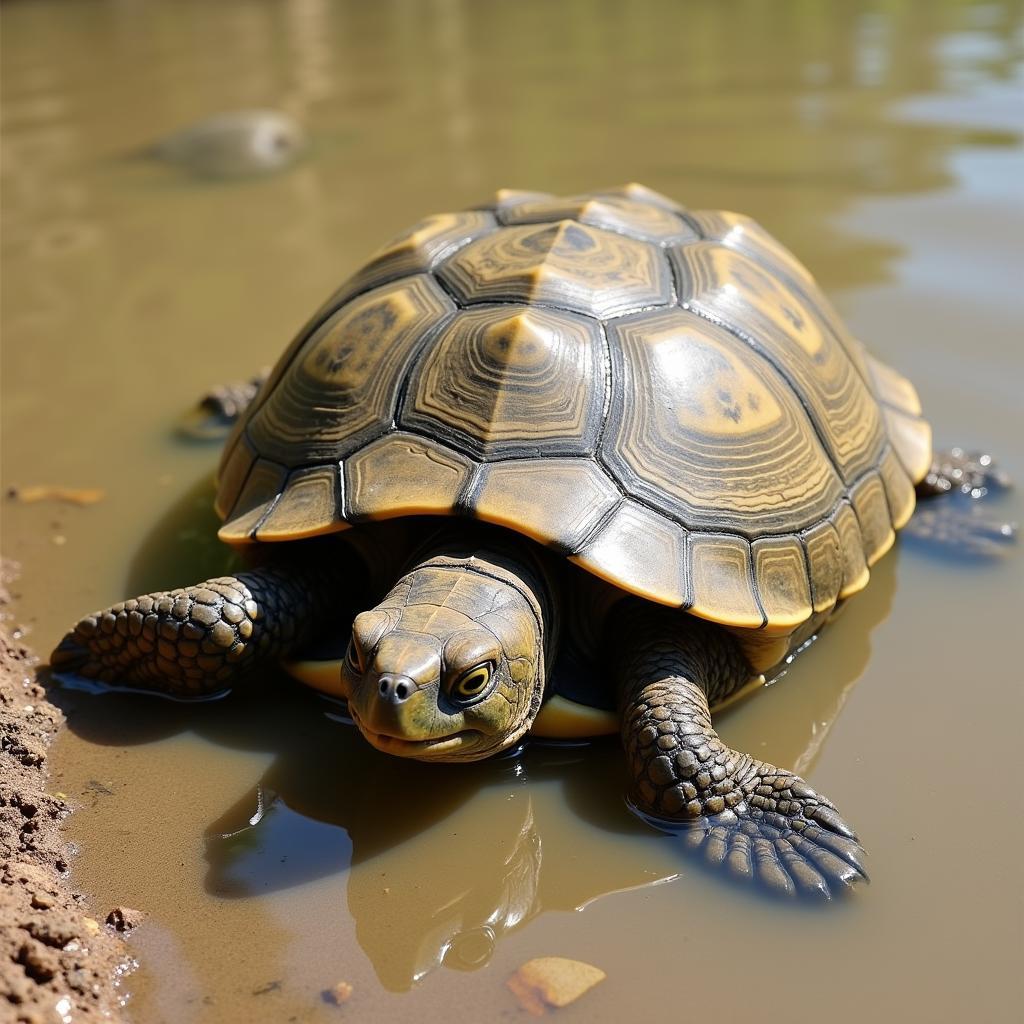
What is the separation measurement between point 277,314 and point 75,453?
167cm

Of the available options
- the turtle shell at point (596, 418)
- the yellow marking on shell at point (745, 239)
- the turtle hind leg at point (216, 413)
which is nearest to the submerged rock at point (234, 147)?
the turtle hind leg at point (216, 413)

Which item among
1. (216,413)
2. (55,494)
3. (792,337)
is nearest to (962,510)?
(792,337)

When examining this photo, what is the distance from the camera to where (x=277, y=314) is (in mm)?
6406

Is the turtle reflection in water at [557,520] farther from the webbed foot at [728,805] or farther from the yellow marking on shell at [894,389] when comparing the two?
the yellow marking on shell at [894,389]

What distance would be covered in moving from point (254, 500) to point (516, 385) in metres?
0.97

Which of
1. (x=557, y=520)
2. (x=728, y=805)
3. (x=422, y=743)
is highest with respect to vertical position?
(x=557, y=520)

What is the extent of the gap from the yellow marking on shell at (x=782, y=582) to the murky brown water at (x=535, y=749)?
1.19 ft

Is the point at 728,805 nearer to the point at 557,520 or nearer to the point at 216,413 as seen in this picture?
the point at 557,520

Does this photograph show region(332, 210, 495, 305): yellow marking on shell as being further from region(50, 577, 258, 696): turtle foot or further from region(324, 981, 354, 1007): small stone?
region(324, 981, 354, 1007): small stone

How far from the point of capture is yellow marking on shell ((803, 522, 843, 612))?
144 inches

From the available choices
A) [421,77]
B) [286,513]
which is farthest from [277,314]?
[421,77]

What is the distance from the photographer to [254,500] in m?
3.76

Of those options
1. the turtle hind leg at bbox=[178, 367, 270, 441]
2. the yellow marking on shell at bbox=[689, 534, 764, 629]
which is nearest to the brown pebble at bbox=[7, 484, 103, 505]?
the turtle hind leg at bbox=[178, 367, 270, 441]

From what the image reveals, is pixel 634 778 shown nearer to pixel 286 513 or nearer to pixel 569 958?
pixel 569 958
